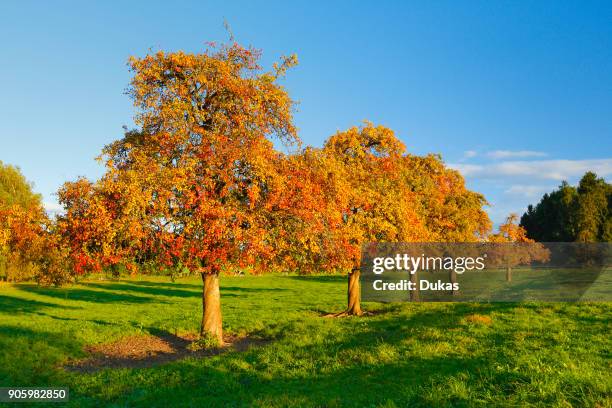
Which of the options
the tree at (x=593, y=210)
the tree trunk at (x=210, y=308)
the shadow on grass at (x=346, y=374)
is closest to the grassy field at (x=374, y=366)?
the shadow on grass at (x=346, y=374)

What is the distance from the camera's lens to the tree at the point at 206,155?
20.4 m

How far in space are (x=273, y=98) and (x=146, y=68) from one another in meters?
5.90

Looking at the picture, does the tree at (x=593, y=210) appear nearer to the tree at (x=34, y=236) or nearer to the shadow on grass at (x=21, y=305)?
the shadow on grass at (x=21, y=305)

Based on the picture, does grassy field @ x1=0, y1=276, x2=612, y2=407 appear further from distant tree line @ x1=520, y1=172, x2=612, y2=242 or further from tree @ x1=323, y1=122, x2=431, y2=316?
distant tree line @ x1=520, y1=172, x2=612, y2=242

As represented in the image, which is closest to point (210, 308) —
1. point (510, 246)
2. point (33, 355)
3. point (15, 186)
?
point (33, 355)

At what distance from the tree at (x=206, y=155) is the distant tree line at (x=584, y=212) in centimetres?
7370

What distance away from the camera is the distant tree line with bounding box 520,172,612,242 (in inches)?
3218

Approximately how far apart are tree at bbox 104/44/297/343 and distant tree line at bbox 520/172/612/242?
7370 cm

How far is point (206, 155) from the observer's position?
21.4m

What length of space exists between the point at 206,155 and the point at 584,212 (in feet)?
257

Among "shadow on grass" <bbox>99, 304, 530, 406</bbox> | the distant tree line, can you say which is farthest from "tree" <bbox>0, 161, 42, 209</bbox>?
the distant tree line

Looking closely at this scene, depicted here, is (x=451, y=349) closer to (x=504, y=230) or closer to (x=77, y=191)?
(x=77, y=191)

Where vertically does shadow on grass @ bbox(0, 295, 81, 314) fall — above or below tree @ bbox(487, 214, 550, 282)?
below

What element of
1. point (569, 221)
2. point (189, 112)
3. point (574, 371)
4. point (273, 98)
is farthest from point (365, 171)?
point (569, 221)
